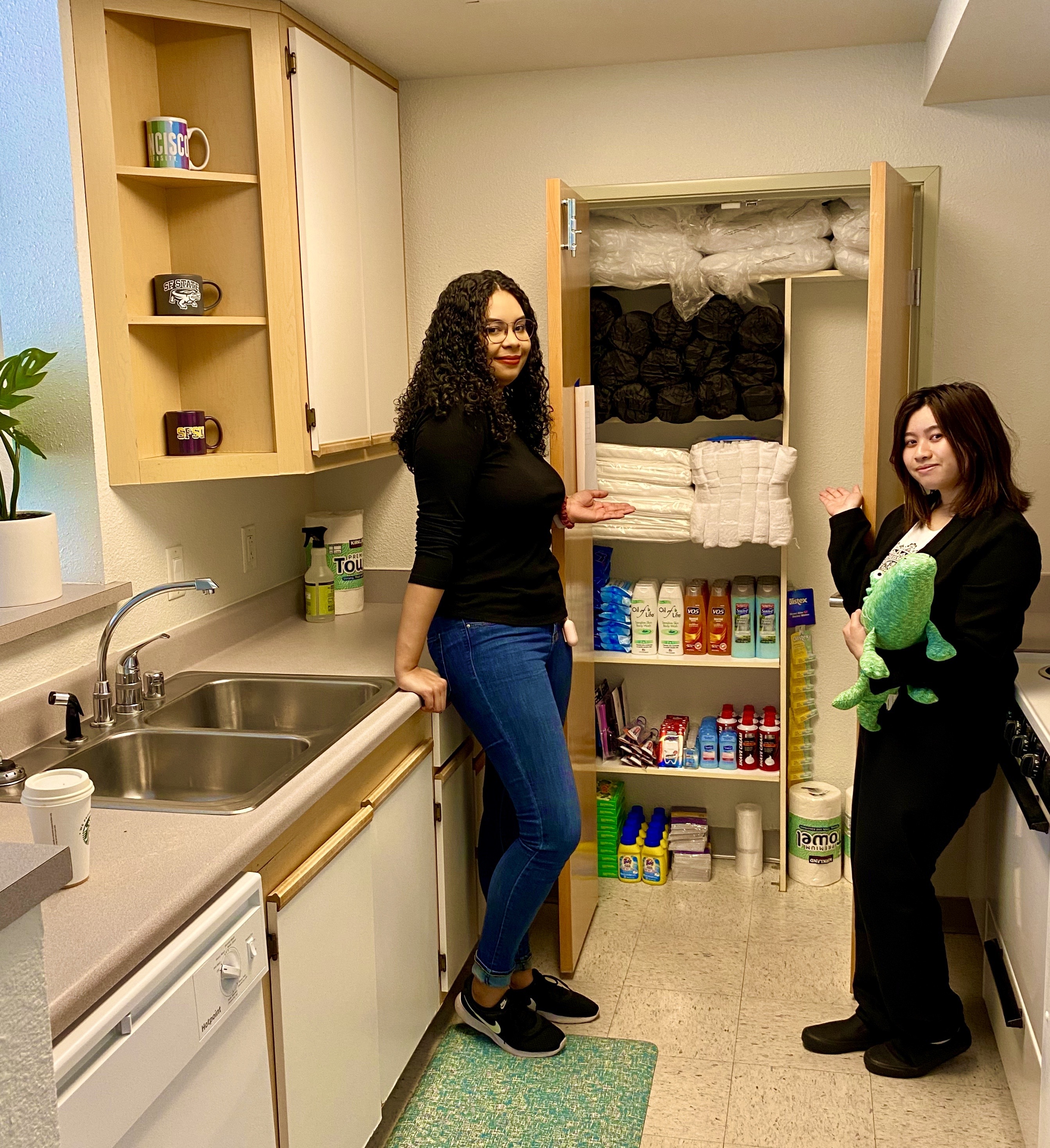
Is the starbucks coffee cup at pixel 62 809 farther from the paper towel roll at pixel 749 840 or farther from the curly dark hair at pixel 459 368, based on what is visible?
the paper towel roll at pixel 749 840

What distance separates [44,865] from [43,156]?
178 cm

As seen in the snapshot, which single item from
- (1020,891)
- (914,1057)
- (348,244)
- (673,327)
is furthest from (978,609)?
(348,244)

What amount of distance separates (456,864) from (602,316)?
1456 millimetres

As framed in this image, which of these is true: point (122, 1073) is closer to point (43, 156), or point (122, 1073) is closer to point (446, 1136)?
point (446, 1136)

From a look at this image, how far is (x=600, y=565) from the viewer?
3189 millimetres

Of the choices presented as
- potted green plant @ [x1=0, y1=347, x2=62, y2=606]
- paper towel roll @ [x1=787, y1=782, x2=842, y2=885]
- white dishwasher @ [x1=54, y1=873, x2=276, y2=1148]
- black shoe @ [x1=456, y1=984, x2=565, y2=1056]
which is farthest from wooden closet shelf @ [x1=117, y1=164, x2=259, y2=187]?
paper towel roll @ [x1=787, y1=782, x2=842, y2=885]

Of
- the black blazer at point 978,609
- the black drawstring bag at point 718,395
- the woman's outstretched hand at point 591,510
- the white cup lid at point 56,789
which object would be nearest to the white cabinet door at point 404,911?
the woman's outstretched hand at point 591,510

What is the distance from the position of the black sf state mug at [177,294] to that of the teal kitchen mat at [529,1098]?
1659 mm

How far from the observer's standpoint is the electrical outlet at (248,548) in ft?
9.23

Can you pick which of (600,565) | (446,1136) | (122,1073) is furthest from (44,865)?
(600,565)

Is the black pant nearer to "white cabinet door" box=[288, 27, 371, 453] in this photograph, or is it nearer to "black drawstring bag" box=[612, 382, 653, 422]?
"black drawstring bag" box=[612, 382, 653, 422]

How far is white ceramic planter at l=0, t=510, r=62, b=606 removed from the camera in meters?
1.98

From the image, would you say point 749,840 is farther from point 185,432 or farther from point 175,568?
point 185,432

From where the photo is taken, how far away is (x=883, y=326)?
2.33 metres
